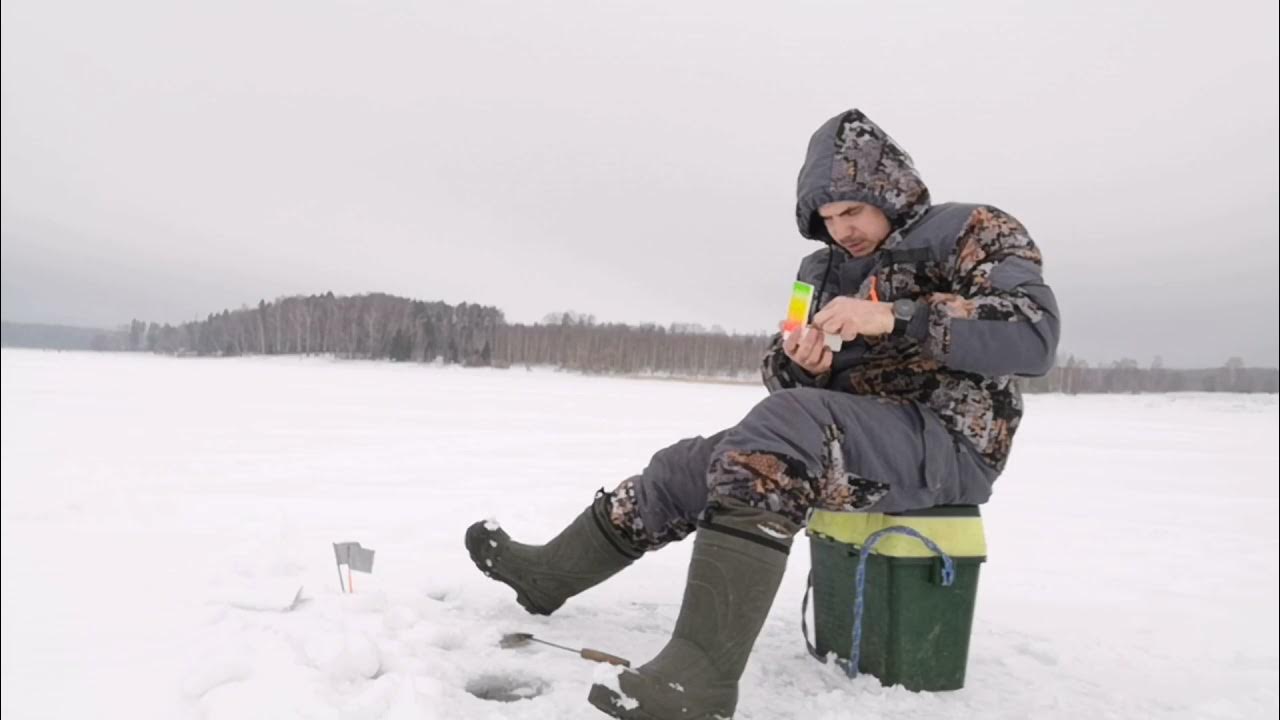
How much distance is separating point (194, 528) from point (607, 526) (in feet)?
8.43

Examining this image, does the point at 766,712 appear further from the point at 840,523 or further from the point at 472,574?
the point at 472,574

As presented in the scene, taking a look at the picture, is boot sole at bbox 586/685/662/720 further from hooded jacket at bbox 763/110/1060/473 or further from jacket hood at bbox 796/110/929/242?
jacket hood at bbox 796/110/929/242

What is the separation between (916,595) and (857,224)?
103 centimetres

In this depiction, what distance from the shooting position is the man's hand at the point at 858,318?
1794mm

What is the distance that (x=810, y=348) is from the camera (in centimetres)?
201

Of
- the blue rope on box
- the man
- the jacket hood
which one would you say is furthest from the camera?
the jacket hood

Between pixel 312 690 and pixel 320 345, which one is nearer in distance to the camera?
pixel 312 690

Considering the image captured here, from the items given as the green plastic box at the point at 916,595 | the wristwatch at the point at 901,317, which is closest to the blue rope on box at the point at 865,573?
the green plastic box at the point at 916,595

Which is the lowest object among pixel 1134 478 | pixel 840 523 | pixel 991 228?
pixel 1134 478

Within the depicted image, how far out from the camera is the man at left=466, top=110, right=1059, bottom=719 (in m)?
1.59

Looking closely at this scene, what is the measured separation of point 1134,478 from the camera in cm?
983

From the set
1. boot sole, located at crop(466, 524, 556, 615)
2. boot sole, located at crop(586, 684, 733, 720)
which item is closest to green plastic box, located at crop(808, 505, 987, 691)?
boot sole, located at crop(586, 684, 733, 720)

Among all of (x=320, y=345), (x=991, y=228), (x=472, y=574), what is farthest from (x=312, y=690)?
(x=320, y=345)

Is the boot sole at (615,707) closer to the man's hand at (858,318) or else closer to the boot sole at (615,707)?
the boot sole at (615,707)
